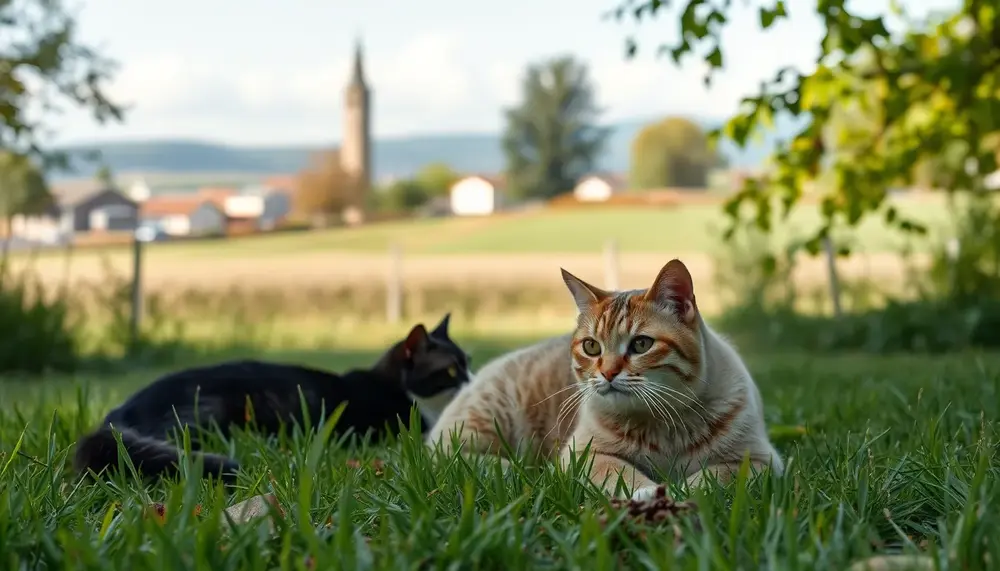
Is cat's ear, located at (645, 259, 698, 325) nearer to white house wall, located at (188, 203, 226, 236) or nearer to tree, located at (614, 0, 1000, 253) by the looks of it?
tree, located at (614, 0, 1000, 253)

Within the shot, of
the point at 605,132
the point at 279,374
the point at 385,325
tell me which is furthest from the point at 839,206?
the point at 605,132

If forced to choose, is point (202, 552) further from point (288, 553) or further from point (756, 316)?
point (756, 316)

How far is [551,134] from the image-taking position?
6562 centimetres

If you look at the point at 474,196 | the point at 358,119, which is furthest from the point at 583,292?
the point at 358,119

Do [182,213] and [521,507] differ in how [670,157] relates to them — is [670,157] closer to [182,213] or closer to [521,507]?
[182,213]

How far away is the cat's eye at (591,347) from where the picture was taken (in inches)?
121

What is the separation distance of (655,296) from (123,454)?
5.00 ft

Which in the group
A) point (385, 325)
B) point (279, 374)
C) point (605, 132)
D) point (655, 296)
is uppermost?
point (605, 132)

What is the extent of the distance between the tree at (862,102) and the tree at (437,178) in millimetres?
82121

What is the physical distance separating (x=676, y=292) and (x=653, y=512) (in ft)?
3.05

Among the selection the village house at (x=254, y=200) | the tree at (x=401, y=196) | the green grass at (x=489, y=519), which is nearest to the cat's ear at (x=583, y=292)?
the green grass at (x=489, y=519)

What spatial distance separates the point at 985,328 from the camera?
31.8ft

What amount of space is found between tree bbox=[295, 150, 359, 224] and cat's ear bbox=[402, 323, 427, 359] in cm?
6186

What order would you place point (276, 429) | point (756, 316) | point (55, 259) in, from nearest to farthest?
1. point (276, 429)
2. point (756, 316)
3. point (55, 259)
